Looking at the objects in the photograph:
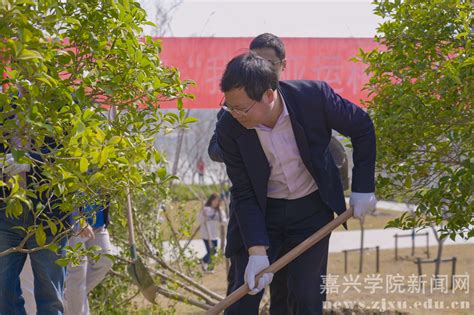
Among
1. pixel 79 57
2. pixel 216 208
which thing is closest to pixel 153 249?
pixel 79 57

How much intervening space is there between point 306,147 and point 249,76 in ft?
1.57

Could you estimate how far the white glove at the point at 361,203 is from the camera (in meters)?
3.90

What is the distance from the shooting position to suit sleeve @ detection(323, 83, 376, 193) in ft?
12.7

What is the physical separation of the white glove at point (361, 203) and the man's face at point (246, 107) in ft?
1.97

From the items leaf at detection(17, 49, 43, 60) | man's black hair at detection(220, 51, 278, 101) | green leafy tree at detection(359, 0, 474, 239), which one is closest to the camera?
leaf at detection(17, 49, 43, 60)

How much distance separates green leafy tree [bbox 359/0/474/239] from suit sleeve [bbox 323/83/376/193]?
1.34 feet

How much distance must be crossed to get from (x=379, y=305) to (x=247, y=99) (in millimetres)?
3536

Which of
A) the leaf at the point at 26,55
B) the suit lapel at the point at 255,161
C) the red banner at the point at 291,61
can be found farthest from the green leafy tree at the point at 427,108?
the red banner at the point at 291,61

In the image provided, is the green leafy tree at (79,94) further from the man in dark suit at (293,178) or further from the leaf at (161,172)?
the man in dark suit at (293,178)

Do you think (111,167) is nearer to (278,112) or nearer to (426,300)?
(278,112)

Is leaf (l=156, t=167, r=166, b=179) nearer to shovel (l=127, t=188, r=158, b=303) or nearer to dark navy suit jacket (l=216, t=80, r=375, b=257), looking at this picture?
dark navy suit jacket (l=216, t=80, r=375, b=257)

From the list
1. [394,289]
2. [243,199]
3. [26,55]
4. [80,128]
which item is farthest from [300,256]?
[394,289]

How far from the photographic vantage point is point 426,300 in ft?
24.8

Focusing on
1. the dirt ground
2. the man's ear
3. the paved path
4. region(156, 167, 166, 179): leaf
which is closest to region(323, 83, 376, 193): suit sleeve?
the man's ear
